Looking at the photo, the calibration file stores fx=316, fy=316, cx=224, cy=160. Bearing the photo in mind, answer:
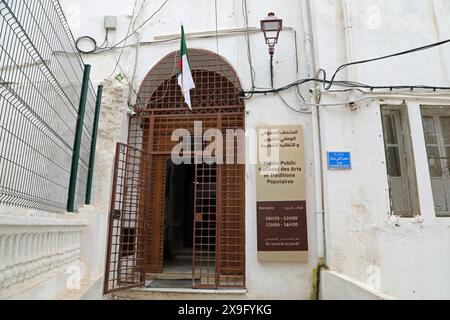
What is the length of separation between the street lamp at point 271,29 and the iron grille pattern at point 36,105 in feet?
8.61

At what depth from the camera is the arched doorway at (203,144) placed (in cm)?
479

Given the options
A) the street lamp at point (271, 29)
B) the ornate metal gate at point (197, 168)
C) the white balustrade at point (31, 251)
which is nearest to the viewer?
the white balustrade at point (31, 251)

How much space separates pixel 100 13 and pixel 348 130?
182 inches

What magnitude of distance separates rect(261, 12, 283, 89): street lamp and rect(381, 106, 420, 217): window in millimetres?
1832

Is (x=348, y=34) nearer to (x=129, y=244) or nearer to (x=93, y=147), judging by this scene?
(x=93, y=147)

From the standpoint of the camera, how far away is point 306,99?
486 centimetres

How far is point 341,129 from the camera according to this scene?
4465mm

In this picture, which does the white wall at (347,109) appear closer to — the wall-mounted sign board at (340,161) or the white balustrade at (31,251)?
the wall-mounted sign board at (340,161)

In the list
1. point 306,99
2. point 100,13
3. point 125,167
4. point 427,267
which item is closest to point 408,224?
point 427,267

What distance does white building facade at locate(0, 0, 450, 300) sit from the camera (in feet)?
13.4

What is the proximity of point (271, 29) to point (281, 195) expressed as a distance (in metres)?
2.41

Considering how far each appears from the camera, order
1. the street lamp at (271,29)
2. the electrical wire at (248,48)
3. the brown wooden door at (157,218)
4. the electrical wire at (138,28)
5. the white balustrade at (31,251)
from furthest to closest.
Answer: the electrical wire at (138,28)
the brown wooden door at (157,218)
the electrical wire at (248,48)
the street lamp at (271,29)
the white balustrade at (31,251)

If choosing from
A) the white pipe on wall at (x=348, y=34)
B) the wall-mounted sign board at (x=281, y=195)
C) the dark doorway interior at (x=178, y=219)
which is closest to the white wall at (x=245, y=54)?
the wall-mounted sign board at (x=281, y=195)
